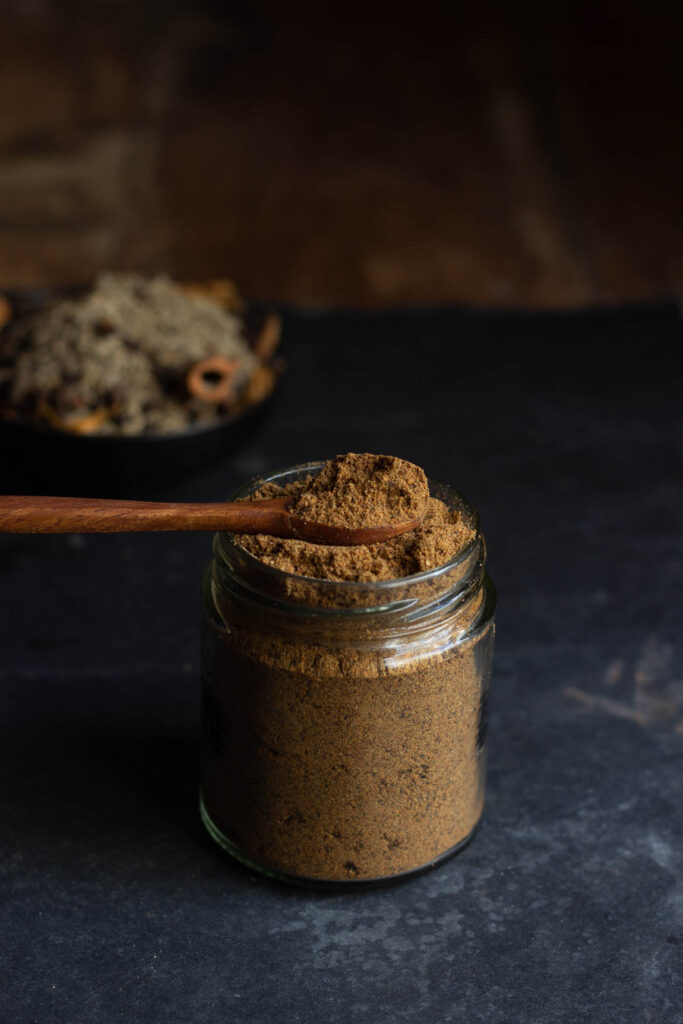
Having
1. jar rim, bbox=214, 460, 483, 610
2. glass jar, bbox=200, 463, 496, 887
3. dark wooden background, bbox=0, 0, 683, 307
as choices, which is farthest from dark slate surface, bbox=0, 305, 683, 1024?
dark wooden background, bbox=0, 0, 683, 307

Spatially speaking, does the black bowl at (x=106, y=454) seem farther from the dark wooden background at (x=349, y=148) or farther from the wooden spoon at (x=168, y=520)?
the dark wooden background at (x=349, y=148)

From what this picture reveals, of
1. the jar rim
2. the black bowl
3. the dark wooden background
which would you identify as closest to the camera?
the jar rim

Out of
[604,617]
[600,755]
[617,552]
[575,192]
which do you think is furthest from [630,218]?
[600,755]

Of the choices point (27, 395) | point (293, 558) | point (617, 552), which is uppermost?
point (293, 558)

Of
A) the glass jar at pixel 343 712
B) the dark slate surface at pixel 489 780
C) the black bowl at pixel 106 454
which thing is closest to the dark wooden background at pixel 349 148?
the dark slate surface at pixel 489 780

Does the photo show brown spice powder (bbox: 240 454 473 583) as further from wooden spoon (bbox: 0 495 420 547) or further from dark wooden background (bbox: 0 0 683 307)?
dark wooden background (bbox: 0 0 683 307)

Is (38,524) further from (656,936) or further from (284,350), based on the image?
(284,350)

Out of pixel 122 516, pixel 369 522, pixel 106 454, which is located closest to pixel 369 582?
pixel 369 522
